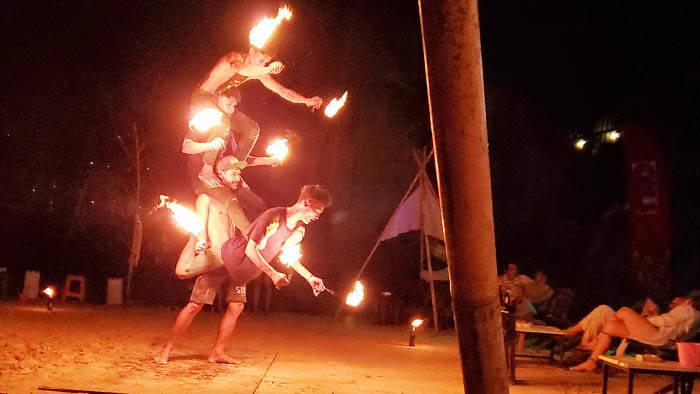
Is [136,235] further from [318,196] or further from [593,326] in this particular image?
[593,326]

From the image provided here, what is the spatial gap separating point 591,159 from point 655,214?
3012 millimetres

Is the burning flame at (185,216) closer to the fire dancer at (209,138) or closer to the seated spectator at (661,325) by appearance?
the fire dancer at (209,138)

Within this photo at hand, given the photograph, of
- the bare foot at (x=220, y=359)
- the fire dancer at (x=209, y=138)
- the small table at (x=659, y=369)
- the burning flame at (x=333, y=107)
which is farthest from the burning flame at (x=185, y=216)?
the small table at (x=659, y=369)

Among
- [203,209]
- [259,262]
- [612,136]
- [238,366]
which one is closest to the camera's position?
[259,262]

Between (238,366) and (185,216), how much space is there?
204 centimetres

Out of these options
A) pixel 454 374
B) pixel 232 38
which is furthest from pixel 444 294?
pixel 232 38

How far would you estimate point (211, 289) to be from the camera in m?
7.78

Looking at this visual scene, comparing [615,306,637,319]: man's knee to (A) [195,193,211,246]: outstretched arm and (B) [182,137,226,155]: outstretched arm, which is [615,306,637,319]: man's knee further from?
(B) [182,137,226,155]: outstretched arm

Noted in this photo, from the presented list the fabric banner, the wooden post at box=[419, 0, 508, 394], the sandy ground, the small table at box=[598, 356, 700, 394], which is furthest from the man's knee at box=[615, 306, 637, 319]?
the wooden post at box=[419, 0, 508, 394]

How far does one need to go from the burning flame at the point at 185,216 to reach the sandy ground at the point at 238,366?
1.63m

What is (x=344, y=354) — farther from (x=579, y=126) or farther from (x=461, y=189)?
(x=579, y=126)

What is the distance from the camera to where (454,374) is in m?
8.46

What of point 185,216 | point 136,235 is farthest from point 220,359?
point 136,235

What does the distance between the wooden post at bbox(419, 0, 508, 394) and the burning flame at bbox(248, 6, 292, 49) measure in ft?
16.6
